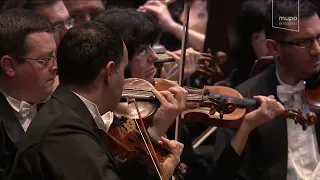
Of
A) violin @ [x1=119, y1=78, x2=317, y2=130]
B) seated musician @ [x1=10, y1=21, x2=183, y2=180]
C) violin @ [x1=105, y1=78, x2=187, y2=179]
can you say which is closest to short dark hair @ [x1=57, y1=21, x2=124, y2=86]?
seated musician @ [x1=10, y1=21, x2=183, y2=180]

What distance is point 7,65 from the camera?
6.90 ft

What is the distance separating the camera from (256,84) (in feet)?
8.71

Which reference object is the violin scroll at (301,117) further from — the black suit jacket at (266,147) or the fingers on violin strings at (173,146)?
the fingers on violin strings at (173,146)

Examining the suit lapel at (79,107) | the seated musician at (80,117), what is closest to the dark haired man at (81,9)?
the seated musician at (80,117)

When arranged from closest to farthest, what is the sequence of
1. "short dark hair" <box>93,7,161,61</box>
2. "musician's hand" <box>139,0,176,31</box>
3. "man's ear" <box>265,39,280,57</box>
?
"short dark hair" <box>93,7,161,61</box>, "man's ear" <box>265,39,280,57</box>, "musician's hand" <box>139,0,176,31</box>

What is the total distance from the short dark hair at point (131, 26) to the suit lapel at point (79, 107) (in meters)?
0.69

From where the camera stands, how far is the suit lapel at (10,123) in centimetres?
206

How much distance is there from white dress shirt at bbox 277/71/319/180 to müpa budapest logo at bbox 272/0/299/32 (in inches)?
9.7

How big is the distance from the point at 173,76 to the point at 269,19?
52 centimetres

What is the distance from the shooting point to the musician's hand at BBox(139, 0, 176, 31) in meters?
3.35

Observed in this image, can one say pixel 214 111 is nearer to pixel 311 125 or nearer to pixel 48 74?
pixel 311 125

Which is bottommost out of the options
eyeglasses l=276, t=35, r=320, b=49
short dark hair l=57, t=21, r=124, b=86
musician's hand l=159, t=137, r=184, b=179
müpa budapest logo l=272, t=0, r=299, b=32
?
musician's hand l=159, t=137, r=184, b=179

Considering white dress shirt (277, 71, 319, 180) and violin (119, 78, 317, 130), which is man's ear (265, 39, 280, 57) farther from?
violin (119, 78, 317, 130)

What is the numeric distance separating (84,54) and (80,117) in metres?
0.18
